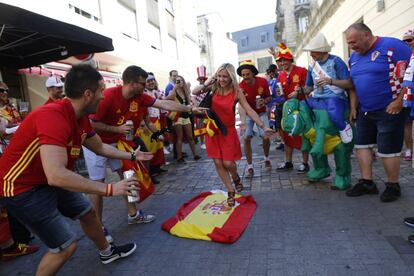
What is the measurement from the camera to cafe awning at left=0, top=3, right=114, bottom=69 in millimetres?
4723

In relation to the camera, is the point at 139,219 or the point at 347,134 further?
the point at 347,134

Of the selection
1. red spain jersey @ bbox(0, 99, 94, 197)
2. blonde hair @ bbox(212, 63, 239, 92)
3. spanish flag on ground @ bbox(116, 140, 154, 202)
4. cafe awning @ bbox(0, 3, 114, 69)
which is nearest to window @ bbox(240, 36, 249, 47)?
cafe awning @ bbox(0, 3, 114, 69)

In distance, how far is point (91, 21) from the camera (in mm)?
13523

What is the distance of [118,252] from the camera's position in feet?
11.1

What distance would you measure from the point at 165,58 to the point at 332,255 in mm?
20537

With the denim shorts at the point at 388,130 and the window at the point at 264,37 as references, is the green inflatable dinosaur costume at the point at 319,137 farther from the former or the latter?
the window at the point at 264,37

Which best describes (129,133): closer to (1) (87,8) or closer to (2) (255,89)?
(2) (255,89)

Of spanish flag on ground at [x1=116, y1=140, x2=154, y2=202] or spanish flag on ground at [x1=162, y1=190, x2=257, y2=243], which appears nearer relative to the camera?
spanish flag on ground at [x1=162, y1=190, x2=257, y2=243]

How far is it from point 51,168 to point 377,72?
11.8 ft

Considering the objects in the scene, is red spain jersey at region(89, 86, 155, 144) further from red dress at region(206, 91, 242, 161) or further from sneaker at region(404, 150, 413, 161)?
sneaker at region(404, 150, 413, 161)

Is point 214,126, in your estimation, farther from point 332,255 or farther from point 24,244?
point 24,244

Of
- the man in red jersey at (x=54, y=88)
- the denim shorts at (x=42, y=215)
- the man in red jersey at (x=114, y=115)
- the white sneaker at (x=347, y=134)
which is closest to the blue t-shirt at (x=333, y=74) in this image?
the white sneaker at (x=347, y=134)

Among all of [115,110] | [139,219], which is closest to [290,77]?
[115,110]

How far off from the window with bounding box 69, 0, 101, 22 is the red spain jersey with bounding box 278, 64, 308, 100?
391 inches
